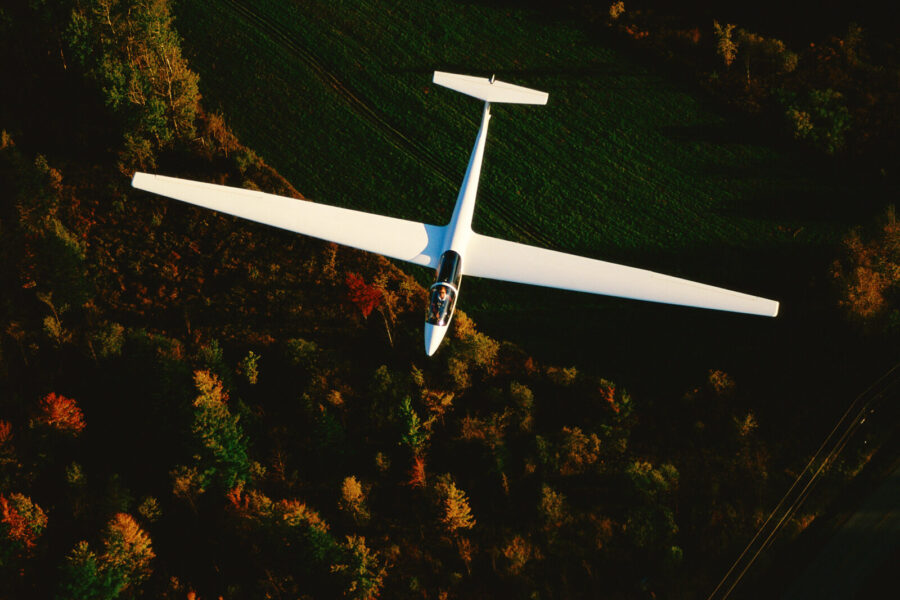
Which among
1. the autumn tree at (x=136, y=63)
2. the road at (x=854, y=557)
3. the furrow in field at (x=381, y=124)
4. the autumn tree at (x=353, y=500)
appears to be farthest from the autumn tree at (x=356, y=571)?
the autumn tree at (x=136, y=63)

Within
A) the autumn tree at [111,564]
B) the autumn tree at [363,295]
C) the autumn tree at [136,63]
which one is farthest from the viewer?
the autumn tree at [363,295]

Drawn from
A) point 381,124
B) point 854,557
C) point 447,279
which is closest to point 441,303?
point 447,279

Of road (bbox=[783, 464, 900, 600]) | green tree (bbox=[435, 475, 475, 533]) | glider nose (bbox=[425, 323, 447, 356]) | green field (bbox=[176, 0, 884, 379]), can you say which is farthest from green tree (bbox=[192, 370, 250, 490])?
road (bbox=[783, 464, 900, 600])

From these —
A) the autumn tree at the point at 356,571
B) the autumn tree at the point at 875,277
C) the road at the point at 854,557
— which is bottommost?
the autumn tree at the point at 356,571

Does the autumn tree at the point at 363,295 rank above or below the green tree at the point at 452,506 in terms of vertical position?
above

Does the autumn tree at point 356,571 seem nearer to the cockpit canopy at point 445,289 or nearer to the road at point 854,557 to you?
the cockpit canopy at point 445,289

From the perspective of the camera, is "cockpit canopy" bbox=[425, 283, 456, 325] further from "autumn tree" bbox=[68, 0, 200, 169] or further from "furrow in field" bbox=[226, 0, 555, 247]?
"autumn tree" bbox=[68, 0, 200, 169]

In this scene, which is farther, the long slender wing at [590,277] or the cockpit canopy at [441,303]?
the cockpit canopy at [441,303]
